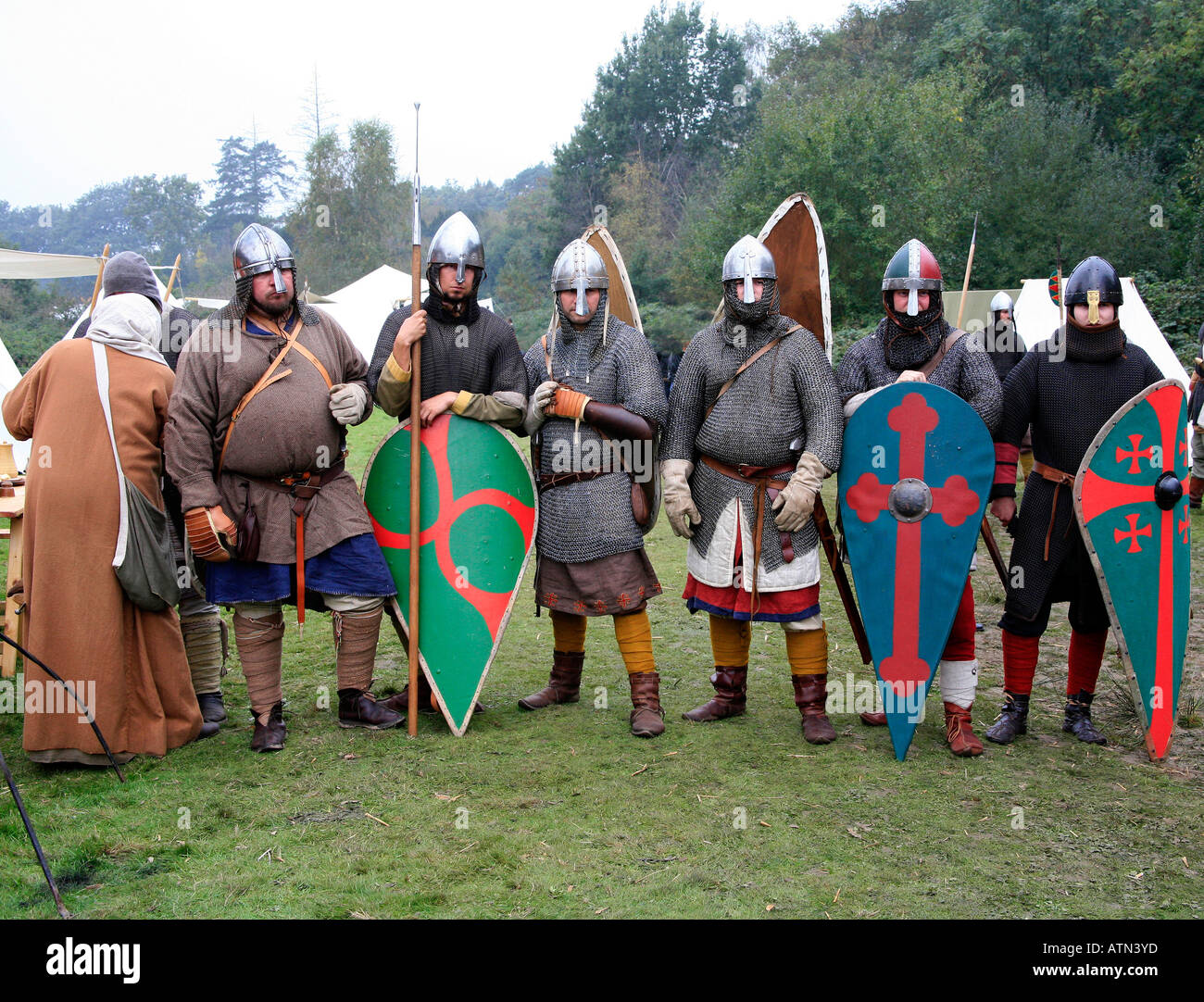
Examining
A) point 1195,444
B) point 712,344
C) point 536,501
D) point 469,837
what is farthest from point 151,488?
point 1195,444

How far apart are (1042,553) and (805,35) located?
3861 centimetres

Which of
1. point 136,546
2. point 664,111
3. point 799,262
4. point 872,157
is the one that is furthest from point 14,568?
point 664,111

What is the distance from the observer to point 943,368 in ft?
11.9

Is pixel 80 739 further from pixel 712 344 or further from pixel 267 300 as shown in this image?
pixel 712 344

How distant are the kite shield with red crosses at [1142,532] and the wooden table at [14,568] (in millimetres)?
3835

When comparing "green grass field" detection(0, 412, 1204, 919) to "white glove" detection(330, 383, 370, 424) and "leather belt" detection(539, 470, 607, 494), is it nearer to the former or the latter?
"leather belt" detection(539, 470, 607, 494)

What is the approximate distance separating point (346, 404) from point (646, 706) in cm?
149

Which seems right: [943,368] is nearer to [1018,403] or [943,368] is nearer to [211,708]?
[1018,403]

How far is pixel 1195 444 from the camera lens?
8.23 meters

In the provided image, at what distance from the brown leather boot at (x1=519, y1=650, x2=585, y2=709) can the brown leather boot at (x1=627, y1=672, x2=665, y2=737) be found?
0.33 m

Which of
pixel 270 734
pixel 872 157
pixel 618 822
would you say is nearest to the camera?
pixel 618 822

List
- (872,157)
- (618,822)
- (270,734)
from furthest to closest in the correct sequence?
(872,157) < (270,734) < (618,822)

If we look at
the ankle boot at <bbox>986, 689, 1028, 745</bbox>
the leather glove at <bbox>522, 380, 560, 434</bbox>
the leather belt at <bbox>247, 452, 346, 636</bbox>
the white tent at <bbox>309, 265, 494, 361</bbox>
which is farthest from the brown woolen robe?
the white tent at <bbox>309, 265, 494, 361</bbox>

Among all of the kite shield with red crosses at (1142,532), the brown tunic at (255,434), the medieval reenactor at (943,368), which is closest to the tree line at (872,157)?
the brown tunic at (255,434)
